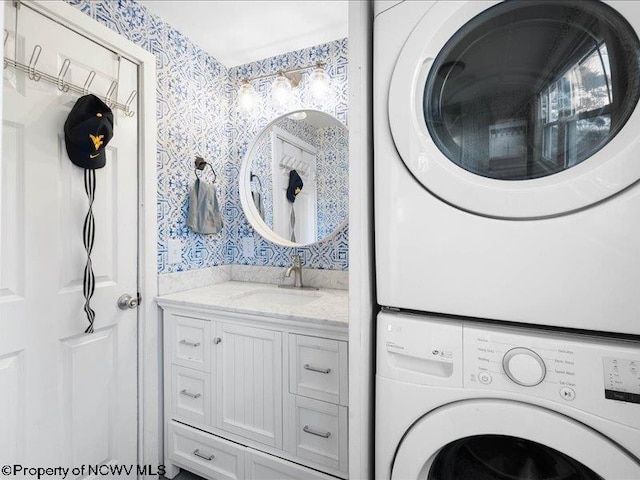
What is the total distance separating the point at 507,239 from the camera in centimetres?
73

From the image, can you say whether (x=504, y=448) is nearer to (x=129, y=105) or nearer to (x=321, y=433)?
(x=321, y=433)

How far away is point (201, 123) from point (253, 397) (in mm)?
1604

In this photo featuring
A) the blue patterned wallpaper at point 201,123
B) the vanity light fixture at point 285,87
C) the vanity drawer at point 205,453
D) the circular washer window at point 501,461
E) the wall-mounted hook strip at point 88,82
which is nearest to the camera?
the circular washer window at point 501,461

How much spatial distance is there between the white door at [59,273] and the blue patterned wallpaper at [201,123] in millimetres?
186

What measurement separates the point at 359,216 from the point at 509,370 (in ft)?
1.65

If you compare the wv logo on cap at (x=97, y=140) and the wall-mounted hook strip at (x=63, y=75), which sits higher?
the wall-mounted hook strip at (x=63, y=75)

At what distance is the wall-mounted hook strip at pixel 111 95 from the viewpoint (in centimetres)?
148

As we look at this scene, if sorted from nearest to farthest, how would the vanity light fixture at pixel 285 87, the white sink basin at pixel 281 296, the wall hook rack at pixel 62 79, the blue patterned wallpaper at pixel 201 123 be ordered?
the wall hook rack at pixel 62 79 → the blue patterned wallpaper at pixel 201 123 → the white sink basin at pixel 281 296 → the vanity light fixture at pixel 285 87

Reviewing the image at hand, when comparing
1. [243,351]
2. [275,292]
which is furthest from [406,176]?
[275,292]

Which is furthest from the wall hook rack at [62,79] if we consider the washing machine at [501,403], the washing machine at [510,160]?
the washing machine at [501,403]

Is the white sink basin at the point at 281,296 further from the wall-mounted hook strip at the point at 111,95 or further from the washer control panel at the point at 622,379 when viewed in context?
the washer control panel at the point at 622,379

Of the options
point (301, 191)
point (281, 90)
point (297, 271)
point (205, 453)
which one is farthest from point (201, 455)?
point (281, 90)

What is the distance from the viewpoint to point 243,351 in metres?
1.48

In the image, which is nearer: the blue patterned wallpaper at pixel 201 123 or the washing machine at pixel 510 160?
the washing machine at pixel 510 160
